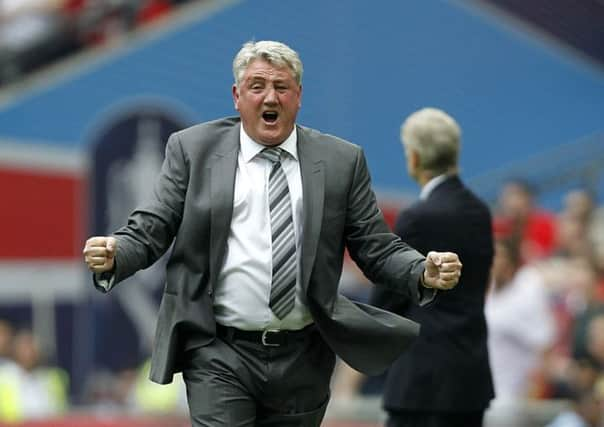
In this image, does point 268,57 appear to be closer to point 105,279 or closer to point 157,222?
point 157,222

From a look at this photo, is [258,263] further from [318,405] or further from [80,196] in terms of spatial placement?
[80,196]

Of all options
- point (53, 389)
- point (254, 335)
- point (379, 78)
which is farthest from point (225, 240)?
point (379, 78)

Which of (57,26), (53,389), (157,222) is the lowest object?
(53,389)

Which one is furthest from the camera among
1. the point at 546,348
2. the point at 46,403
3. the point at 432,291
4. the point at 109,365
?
the point at 109,365

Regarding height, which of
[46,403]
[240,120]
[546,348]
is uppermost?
[240,120]

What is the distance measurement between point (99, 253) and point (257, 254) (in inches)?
23.3

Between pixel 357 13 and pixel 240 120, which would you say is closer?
pixel 240 120

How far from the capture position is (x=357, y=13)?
40.7 feet

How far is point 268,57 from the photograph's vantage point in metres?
4.92

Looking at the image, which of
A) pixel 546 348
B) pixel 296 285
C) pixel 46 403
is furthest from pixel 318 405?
pixel 46 403

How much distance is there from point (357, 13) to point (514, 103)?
150cm

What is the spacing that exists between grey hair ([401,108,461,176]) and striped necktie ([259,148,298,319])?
1350 millimetres

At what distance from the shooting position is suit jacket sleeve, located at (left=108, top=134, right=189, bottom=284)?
470 cm

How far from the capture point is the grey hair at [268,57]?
16.1 feet
